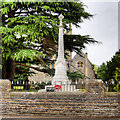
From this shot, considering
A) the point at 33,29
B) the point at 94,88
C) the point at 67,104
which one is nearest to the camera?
the point at 67,104

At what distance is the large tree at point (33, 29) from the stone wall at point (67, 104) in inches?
152

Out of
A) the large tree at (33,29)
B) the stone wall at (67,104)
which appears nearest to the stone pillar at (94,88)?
the stone wall at (67,104)

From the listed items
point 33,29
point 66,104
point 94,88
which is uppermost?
point 33,29

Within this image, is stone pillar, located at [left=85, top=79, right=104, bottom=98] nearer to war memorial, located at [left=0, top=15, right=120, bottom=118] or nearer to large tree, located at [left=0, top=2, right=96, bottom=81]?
war memorial, located at [left=0, top=15, right=120, bottom=118]

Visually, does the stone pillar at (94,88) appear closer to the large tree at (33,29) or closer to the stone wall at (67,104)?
the stone wall at (67,104)

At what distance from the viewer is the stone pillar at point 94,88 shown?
8.26m

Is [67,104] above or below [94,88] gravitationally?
below

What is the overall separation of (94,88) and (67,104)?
5.70 feet

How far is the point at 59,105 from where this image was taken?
26.8 feet

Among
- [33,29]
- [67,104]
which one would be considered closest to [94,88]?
[67,104]

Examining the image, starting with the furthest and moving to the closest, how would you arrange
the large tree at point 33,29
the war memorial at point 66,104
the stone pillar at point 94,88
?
the large tree at point 33,29 → the stone pillar at point 94,88 → the war memorial at point 66,104

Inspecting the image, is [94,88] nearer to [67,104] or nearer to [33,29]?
[67,104]

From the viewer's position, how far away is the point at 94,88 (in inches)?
328

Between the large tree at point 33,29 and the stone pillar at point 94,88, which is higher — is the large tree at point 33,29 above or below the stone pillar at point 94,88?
above
